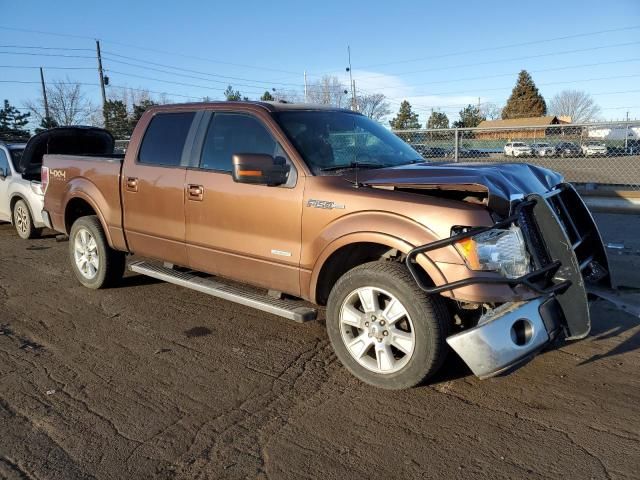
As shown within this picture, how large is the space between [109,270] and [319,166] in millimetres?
3029

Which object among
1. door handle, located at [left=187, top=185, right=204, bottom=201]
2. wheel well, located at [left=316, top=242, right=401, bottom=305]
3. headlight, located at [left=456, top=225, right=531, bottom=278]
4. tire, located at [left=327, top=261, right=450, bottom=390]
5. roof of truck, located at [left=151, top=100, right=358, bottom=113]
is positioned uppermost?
roof of truck, located at [left=151, top=100, right=358, bottom=113]

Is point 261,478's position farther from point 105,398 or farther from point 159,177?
point 159,177

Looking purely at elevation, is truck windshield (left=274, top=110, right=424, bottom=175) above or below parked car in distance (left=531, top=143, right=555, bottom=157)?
above

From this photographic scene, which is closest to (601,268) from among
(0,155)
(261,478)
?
(261,478)

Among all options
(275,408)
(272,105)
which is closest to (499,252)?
(275,408)

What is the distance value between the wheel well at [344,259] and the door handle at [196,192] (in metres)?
1.41

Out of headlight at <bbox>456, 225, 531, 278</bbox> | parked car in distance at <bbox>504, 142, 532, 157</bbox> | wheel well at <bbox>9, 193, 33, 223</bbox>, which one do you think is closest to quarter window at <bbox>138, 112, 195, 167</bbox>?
headlight at <bbox>456, 225, 531, 278</bbox>

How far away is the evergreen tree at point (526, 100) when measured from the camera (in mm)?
68250

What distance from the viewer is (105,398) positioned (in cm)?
360

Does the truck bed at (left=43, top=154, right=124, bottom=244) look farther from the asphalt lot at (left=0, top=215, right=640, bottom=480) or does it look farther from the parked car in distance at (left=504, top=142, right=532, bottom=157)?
the parked car in distance at (left=504, top=142, right=532, bottom=157)

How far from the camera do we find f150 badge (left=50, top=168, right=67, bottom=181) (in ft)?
20.4

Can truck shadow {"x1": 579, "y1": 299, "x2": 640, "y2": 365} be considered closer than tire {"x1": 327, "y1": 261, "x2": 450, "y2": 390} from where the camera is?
No

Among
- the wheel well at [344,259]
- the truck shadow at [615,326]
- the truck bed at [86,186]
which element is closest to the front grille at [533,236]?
the wheel well at [344,259]

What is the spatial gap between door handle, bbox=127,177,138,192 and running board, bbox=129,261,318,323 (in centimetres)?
77
